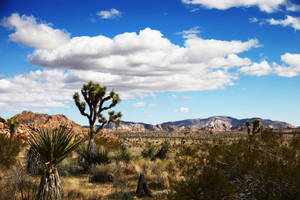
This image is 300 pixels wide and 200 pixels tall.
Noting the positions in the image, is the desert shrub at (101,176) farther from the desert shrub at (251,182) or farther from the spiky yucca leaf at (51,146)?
the desert shrub at (251,182)

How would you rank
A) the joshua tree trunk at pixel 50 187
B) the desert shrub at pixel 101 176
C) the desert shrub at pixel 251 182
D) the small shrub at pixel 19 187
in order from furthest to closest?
the desert shrub at pixel 101 176
the small shrub at pixel 19 187
the joshua tree trunk at pixel 50 187
the desert shrub at pixel 251 182

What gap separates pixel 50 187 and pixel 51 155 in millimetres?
794

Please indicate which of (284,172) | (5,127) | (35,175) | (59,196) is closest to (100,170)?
(35,175)

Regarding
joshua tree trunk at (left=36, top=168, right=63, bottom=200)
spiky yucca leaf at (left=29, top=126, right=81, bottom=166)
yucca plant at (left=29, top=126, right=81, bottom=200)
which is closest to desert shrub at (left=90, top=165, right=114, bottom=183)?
yucca plant at (left=29, top=126, right=81, bottom=200)

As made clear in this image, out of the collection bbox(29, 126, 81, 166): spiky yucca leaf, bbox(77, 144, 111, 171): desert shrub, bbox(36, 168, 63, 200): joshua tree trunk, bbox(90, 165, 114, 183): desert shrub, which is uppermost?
bbox(29, 126, 81, 166): spiky yucca leaf

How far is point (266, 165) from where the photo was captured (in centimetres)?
625

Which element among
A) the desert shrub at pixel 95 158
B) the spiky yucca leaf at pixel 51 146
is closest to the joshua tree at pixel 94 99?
the desert shrub at pixel 95 158

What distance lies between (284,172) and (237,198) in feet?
4.06

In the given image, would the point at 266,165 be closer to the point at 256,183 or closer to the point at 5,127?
the point at 256,183

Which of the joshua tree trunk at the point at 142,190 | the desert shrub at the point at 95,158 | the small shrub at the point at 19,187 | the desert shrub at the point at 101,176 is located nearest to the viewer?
the small shrub at the point at 19,187

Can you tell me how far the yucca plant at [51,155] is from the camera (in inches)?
257

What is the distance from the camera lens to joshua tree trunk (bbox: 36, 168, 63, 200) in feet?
21.3

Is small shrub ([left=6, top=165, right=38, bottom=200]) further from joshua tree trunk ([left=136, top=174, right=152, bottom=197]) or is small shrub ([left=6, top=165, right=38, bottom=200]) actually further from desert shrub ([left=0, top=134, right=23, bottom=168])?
desert shrub ([left=0, top=134, right=23, bottom=168])

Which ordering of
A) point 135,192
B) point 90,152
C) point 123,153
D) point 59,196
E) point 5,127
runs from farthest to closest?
1. point 5,127
2. point 123,153
3. point 90,152
4. point 135,192
5. point 59,196
